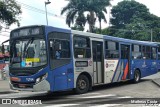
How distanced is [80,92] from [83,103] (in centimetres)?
309

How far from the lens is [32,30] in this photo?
44.0 ft

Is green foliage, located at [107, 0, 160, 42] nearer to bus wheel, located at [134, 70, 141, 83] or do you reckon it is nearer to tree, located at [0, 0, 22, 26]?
tree, located at [0, 0, 22, 26]

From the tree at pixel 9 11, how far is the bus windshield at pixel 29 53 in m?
19.6

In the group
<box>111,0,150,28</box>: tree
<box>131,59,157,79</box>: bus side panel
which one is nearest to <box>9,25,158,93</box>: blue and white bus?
<box>131,59,157,79</box>: bus side panel

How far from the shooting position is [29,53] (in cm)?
1302

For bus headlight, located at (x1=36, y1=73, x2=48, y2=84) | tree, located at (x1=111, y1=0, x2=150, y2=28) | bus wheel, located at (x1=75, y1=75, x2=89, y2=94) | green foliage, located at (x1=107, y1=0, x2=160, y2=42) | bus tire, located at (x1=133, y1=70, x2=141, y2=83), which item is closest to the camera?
bus headlight, located at (x1=36, y1=73, x2=48, y2=84)

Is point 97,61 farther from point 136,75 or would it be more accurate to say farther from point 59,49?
point 136,75

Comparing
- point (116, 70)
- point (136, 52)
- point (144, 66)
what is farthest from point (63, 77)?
point (144, 66)

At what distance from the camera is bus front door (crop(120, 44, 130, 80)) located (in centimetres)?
1891

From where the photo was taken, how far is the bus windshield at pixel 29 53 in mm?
12883

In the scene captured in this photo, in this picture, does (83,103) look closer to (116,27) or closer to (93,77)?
(93,77)

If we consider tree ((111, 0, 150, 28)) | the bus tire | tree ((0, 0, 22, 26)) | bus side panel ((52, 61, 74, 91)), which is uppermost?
tree ((111, 0, 150, 28))

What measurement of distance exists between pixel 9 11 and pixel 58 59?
20.9 meters

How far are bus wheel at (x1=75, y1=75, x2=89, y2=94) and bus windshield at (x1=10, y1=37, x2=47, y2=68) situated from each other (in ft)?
8.69
